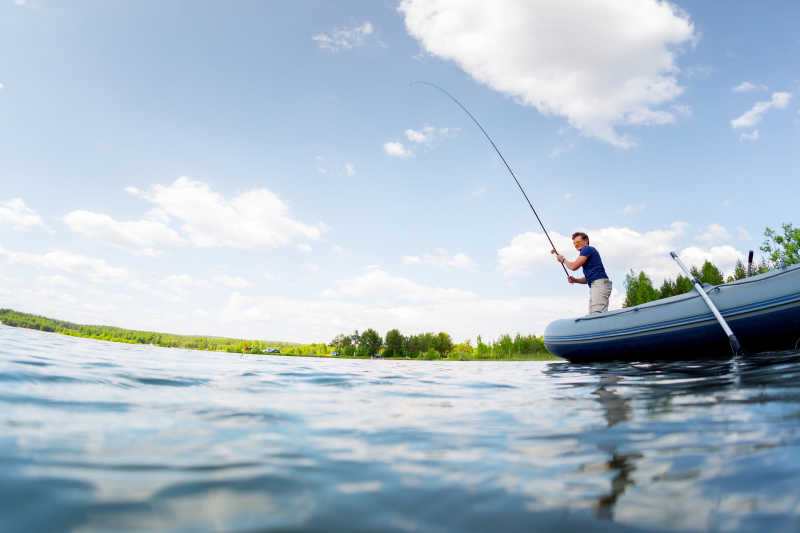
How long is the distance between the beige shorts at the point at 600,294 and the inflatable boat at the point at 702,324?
51 centimetres

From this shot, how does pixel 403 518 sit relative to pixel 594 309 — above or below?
below

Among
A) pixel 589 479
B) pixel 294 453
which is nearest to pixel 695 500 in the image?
pixel 589 479

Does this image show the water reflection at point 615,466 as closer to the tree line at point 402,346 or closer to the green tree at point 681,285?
the tree line at point 402,346

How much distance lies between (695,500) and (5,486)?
1875 mm

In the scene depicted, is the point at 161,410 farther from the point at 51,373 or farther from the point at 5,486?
the point at 51,373

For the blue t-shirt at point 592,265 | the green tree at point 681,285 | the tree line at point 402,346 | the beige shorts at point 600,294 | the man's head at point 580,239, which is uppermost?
the green tree at point 681,285

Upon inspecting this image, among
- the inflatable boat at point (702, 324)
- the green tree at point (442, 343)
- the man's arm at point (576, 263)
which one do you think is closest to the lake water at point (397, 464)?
the inflatable boat at point (702, 324)

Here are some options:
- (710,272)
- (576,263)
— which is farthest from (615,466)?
(710,272)

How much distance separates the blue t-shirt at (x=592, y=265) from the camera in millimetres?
8519

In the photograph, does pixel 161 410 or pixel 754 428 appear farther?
pixel 161 410

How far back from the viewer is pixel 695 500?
1058 millimetres

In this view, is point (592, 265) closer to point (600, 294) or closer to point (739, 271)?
point (600, 294)

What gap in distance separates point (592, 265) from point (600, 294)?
2.23 ft

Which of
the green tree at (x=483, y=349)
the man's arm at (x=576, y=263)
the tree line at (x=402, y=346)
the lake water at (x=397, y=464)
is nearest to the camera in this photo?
the lake water at (x=397, y=464)
